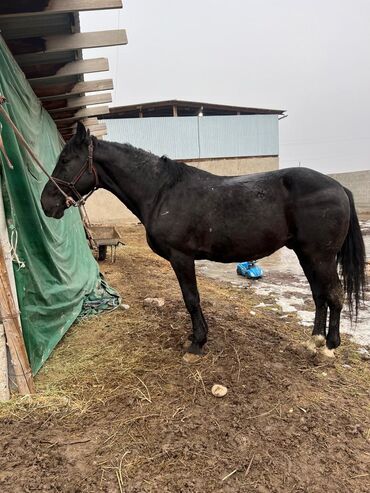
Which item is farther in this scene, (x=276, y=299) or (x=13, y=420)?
(x=276, y=299)

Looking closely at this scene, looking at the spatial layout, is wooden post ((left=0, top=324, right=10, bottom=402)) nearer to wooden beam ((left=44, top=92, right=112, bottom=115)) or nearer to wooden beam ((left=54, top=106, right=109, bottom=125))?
wooden beam ((left=44, top=92, right=112, bottom=115))

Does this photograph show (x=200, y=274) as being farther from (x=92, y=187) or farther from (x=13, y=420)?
(x=13, y=420)

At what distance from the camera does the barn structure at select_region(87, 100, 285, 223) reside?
64.0 feet

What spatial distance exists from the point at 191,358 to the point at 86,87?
13.2ft

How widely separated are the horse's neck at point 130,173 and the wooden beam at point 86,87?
221 cm

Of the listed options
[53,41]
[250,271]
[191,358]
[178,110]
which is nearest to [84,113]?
[53,41]

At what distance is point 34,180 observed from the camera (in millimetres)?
3311

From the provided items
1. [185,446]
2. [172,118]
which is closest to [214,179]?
[185,446]

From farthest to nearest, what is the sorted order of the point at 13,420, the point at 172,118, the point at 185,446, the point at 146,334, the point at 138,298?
the point at 172,118 < the point at 138,298 < the point at 146,334 < the point at 13,420 < the point at 185,446

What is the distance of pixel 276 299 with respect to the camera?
5.27 metres

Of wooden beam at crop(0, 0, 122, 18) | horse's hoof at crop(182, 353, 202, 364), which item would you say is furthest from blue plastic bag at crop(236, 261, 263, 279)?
wooden beam at crop(0, 0, 122, 18)

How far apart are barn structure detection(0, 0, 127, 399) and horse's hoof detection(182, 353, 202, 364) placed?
1235mm

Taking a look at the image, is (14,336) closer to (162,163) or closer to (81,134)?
(81,134)

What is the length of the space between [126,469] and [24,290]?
61.9 inches
